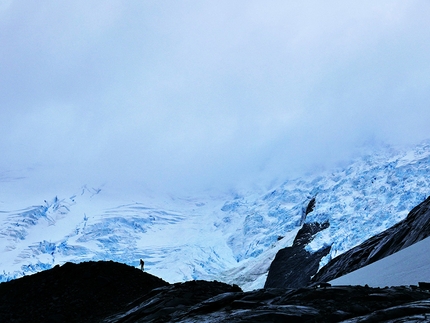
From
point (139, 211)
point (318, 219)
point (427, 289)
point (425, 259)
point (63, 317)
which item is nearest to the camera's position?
point (427, 289)

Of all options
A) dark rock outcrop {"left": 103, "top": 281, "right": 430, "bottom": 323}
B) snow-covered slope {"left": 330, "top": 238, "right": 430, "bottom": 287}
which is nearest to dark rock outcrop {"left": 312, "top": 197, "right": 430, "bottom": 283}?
snow-covered slope {"left": 330, "top": 238, "right": 430, "bottom": 287}

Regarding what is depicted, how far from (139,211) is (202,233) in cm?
3029

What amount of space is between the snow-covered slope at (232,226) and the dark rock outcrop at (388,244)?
38520 mm

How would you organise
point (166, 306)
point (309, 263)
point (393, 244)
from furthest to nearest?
point (309, 263) → point (393, 244) → point (166, 306)

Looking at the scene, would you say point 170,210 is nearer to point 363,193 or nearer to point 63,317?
point 363,193

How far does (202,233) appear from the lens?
13525 centimetres

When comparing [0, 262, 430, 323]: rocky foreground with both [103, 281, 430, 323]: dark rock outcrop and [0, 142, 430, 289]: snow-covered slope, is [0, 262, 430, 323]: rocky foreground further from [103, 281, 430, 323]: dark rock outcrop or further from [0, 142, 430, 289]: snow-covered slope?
[0, 142, 430, 289]: snow-covered slope

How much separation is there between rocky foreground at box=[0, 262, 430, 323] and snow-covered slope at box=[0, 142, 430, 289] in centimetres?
5263

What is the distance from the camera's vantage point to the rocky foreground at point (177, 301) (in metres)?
9.41

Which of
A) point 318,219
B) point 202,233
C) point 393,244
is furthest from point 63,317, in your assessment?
point 202,233

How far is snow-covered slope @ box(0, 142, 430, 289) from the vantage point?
83188 mm

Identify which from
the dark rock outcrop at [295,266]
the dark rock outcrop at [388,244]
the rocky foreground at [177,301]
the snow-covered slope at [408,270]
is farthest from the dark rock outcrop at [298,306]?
the dark rock outcrop at [295,266]

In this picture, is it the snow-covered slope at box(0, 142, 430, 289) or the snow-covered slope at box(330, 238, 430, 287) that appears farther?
the snow-covered slope at box(0, 142, 430, 289)

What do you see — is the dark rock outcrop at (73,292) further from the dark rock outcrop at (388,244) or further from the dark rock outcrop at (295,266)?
the dark rock outcrop at (295,266)
